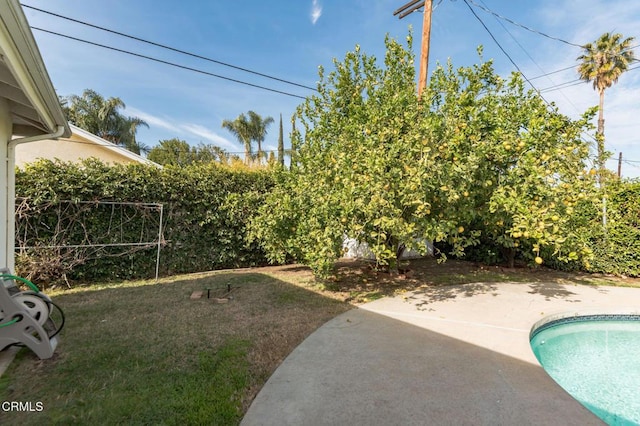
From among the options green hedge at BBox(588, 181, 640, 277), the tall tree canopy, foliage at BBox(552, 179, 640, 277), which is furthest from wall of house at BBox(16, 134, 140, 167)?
green hedge at BBox(588, 181, 640, 277)

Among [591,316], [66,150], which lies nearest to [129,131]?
[66,150]

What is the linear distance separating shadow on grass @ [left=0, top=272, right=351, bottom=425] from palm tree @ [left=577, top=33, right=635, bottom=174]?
2465 cm

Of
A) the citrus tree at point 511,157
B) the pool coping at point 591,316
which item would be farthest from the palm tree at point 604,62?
the pool coping at point 591,316

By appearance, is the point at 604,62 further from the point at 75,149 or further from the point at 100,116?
the point at 100,116

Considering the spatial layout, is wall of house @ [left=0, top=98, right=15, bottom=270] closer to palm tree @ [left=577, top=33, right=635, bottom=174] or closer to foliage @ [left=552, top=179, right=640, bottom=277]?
foliage @ [left=552, top=179, right=640, bottom=277]

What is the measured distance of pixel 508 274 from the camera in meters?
8.73

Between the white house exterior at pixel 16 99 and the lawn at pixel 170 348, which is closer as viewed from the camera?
the white house exterior at pixel 16 99

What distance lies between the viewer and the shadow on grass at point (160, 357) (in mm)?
2576

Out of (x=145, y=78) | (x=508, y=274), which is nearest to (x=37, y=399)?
(x=508, y=274)

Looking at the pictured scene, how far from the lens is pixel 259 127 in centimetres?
3181

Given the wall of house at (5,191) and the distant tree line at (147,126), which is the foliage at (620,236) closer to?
the wall of house at (5,191)

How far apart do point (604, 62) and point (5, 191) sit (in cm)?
2945

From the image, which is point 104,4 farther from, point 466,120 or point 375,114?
point 466,120

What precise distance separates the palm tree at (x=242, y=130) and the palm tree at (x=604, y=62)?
2788 centimetres
